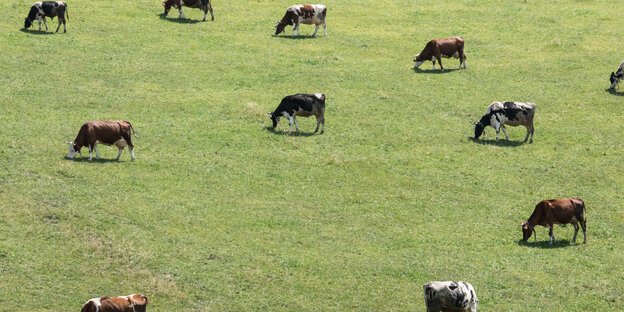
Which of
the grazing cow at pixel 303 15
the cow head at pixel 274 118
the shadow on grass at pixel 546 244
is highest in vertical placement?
the grazing cow at pixel 303 15

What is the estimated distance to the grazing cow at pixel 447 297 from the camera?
2269cm

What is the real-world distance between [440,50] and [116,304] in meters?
31.3

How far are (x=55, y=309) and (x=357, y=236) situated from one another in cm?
1068

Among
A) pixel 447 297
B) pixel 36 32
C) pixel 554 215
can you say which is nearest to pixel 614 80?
pixel 554 215

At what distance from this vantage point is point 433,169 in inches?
1421

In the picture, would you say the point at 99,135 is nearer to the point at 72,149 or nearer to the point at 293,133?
the point at 72,149

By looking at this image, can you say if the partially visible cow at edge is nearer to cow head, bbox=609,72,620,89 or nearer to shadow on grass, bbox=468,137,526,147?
cow head, bbox=609,72,620,89

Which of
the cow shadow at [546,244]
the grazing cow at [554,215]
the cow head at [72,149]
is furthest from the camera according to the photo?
the cow head at [72,149]

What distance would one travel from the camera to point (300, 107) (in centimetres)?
3894

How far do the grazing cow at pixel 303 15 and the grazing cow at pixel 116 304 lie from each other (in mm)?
33632

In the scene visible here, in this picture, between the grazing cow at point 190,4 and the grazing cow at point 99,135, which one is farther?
the grazing cow at point 190,4

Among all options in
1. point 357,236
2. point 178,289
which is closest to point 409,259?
point 357,236

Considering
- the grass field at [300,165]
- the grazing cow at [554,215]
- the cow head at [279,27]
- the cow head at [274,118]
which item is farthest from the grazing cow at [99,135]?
the cow head at [279,27]

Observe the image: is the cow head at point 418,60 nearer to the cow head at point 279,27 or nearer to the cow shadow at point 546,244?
the cow head at point 279,27
